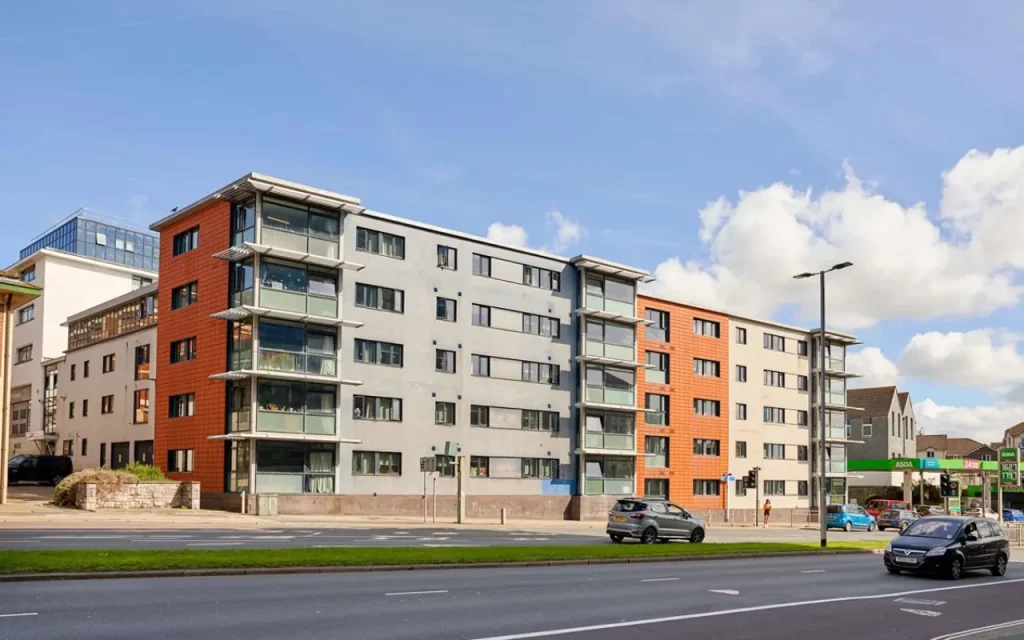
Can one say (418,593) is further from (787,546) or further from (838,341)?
(838,341)

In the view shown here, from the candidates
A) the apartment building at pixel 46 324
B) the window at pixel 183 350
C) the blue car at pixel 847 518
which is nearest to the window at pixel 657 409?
the blue car at pixel 847 518

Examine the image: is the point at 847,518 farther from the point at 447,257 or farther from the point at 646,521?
the point at 646,521

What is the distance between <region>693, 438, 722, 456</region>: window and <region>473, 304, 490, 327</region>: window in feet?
64.6

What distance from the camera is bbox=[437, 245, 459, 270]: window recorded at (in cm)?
4994

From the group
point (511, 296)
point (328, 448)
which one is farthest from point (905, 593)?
point (511, 296)

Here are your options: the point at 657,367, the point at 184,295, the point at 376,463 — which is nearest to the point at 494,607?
the point at 376,463

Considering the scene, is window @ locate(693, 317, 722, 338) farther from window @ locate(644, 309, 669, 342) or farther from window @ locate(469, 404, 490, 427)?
window @ locate(469, 404, 490, 427)

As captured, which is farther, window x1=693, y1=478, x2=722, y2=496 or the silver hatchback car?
window x1=693, y1=478, x2=722, y2=496

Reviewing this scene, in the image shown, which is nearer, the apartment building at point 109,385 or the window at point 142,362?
the apartment building at point 109,385

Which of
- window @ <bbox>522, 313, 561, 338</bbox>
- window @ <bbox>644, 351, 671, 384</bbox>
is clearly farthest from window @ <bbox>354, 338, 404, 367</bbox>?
window @ <bbox>644, 351, 671, 384</bbox>

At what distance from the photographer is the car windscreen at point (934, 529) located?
77.0 ft

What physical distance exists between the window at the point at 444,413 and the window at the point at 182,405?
1167 cm

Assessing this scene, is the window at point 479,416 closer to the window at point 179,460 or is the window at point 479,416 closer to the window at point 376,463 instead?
the window at point 376,463

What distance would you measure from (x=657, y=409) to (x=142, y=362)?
30.9 meters
